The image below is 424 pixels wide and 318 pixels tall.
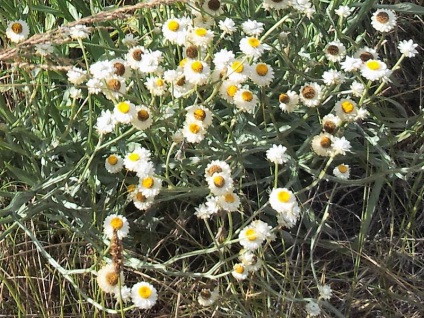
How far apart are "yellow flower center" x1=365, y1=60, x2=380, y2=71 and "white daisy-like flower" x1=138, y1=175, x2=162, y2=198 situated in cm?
51

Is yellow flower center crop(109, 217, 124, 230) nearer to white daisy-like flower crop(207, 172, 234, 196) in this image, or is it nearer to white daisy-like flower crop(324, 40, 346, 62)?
white daisy-like flower crop(207, 172, 234, 196)

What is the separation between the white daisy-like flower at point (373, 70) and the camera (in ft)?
4.49

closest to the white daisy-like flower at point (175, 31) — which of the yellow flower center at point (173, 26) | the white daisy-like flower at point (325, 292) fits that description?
the yellow flower center at point (173, 26)

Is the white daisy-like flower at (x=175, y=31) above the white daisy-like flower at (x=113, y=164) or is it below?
above

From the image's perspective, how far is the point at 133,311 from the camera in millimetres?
1558

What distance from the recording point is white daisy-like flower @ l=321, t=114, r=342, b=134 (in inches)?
56.0

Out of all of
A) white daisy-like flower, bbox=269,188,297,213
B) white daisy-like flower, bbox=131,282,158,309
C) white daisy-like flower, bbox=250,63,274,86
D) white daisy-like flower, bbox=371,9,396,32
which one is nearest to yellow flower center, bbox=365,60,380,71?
white daisy-like flower, bbox=371,9,396,32

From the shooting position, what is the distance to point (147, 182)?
4.35ft

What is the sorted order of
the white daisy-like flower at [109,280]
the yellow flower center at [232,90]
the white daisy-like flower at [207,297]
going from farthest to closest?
the white daisy-like flower at [207,297] → the yellow flower center at [232,90] → the white daisy-like flower at [109,280]

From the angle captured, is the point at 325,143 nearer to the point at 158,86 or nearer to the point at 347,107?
the point at 347,107

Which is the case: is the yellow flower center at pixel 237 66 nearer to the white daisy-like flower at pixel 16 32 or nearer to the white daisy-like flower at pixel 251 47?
the white daisy-like flower at pixel 251 47

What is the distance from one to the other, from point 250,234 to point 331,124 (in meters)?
0.30

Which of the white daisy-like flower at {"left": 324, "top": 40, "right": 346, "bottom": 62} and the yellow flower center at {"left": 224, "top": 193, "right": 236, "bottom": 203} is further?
the white daisy-like flower at {"left": 324, "top": 40, "right": 346, "bottom": 62}

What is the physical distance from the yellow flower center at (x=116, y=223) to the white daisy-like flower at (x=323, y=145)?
0.44 metres
